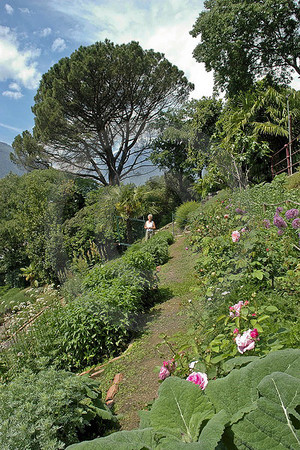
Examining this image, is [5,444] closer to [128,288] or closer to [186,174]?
[128,288]

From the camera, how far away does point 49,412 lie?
163cm

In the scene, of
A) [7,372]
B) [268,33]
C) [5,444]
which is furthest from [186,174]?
[5,444]

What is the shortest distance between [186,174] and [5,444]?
17.1m

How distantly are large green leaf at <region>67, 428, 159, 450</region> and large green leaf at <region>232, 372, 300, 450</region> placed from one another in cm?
18

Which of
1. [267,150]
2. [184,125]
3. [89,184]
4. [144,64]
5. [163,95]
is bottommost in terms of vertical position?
[267,150]

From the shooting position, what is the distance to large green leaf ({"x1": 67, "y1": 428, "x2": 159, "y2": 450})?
23.8 inches

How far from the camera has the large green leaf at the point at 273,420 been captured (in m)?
0.56

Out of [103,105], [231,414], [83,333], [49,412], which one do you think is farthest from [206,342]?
[103,105]

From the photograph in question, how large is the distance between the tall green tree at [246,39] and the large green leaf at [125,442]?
13369 millimetres

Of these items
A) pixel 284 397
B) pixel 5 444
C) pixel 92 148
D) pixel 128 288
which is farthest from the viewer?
pixel 92 148

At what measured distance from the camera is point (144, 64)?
57.3 feet

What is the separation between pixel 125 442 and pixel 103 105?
61.1 feet

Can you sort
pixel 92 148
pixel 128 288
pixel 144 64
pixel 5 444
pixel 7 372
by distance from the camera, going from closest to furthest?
pixel 5 444
pixel 7 372
pixel 128 288
pixel 144 64
pixel 92 148

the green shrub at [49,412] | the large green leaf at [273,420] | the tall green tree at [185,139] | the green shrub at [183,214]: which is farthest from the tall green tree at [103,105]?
the large green leaf at [273,420]
